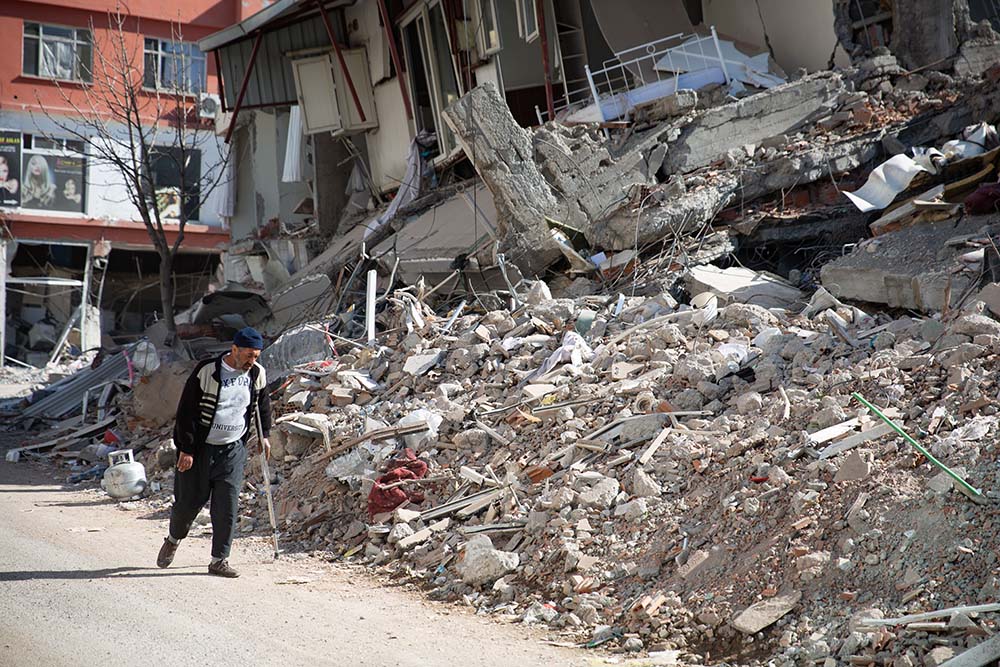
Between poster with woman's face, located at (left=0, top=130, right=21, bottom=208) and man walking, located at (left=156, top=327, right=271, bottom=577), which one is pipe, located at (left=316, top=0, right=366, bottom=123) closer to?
man walking, located at (left=156, top=327, right=271, bottom=577)

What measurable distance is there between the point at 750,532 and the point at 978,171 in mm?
5721

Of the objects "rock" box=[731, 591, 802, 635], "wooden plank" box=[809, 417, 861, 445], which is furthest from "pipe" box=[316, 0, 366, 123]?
"rock" box=[731, 591, 802, 635]

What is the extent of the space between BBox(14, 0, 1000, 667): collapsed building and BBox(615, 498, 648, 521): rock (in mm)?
18

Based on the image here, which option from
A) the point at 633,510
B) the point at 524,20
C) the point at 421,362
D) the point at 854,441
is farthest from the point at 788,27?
the point at 633,510

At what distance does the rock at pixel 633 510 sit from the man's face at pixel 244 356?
8.27 ft

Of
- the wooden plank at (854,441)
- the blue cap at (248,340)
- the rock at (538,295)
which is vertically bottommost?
the wooden plank at (854,441)

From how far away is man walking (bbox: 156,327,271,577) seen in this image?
618 cm

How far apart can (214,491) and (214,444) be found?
0.32 m

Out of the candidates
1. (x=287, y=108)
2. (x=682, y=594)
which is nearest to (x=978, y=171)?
(x=682, y=594)

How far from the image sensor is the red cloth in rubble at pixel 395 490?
23.4ft

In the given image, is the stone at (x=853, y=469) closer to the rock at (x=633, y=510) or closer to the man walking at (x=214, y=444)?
the rock at (x=633, y=510)

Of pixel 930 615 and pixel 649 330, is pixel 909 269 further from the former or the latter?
pixel 930 615

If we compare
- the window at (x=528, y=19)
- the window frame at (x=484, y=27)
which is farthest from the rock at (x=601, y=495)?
the window frame at (x=484, y=27)

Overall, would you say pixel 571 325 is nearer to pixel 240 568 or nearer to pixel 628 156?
pixel 628 156
